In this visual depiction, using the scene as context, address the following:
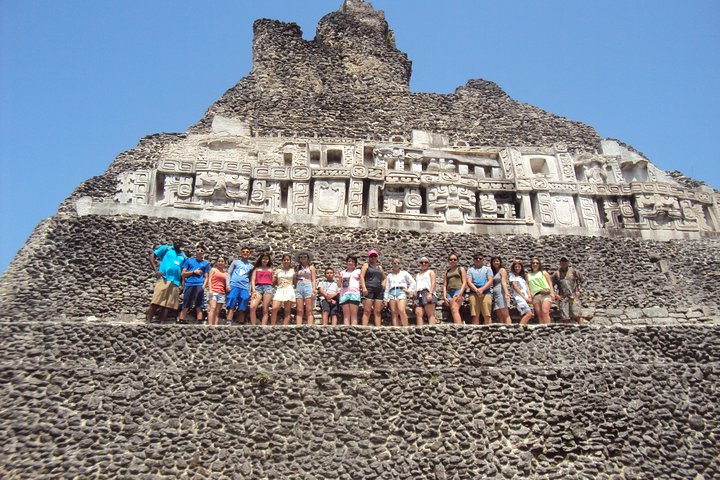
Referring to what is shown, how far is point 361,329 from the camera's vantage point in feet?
30.9

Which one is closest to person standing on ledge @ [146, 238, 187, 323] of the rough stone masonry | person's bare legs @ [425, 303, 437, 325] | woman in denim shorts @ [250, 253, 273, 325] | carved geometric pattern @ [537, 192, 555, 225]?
the rough stone masonry

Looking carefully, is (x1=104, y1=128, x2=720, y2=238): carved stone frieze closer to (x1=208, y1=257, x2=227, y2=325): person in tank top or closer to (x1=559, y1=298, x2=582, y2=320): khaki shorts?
(x1=208, y1=257, x2=227, y2=325): person in tank top

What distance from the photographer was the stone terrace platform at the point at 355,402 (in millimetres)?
7906

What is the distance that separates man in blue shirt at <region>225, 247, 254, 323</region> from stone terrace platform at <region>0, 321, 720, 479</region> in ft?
2.38

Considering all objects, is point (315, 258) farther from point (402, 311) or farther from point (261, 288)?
point (402, 311)

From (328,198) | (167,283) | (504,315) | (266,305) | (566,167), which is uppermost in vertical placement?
(566,167)

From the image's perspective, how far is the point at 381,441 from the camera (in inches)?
320

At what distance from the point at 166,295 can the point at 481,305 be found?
17.1 feet

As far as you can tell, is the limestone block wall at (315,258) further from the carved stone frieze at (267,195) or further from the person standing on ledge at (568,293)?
the person standing on ledge at (568,293)

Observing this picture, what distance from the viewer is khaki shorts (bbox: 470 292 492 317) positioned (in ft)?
33.2

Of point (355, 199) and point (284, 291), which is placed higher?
point (355, 199)

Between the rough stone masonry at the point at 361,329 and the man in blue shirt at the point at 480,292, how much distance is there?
685 mm

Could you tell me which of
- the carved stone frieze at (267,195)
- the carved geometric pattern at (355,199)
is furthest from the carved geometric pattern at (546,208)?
the carved stone frieze at (267,195)

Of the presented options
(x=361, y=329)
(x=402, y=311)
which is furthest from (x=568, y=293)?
(x=361, y=329)
